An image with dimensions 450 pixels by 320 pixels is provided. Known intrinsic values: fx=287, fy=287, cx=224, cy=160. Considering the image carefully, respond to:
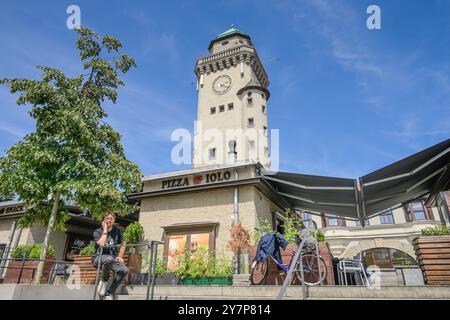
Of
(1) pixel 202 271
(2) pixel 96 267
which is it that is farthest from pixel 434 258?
(2) pixel 96 267

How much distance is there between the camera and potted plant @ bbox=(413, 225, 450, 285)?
5.75 metres

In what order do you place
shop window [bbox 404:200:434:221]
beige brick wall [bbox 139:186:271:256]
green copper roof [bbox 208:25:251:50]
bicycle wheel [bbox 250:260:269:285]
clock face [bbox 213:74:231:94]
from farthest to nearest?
green copper roof [bbox 208:25:251:50], clock face [bbox 213:74:231:94], shop window [bbox 404:200:434:221], beige brick wall [bbox 139:186:271:256], bicycle wheel [bbox 250:260:269:285]

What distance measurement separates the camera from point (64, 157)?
368 inches

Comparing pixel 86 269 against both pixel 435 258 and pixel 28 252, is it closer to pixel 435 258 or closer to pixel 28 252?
pixel 28 252

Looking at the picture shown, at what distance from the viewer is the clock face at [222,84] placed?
3647 centimetres

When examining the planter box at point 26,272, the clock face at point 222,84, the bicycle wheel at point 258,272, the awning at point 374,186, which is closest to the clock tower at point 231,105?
the clock face at point 222,84

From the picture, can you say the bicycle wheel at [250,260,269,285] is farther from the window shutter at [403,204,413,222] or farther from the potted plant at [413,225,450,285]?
the window shutter at [403,204,413,222]

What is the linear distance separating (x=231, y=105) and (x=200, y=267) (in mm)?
27450

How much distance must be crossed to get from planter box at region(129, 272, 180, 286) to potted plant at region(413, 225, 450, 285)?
6520mm

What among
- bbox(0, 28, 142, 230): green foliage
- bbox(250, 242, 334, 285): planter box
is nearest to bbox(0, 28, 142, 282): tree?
bbox(0, 28, 142, 230): green foliage

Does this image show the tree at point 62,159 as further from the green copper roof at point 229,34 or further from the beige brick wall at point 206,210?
the green copper roof at point 229,34

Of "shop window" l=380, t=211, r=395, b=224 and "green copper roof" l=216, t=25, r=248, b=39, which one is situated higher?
"green copper roof" l=216, t=25, r=248, b=39

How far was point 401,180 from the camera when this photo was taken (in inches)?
400
